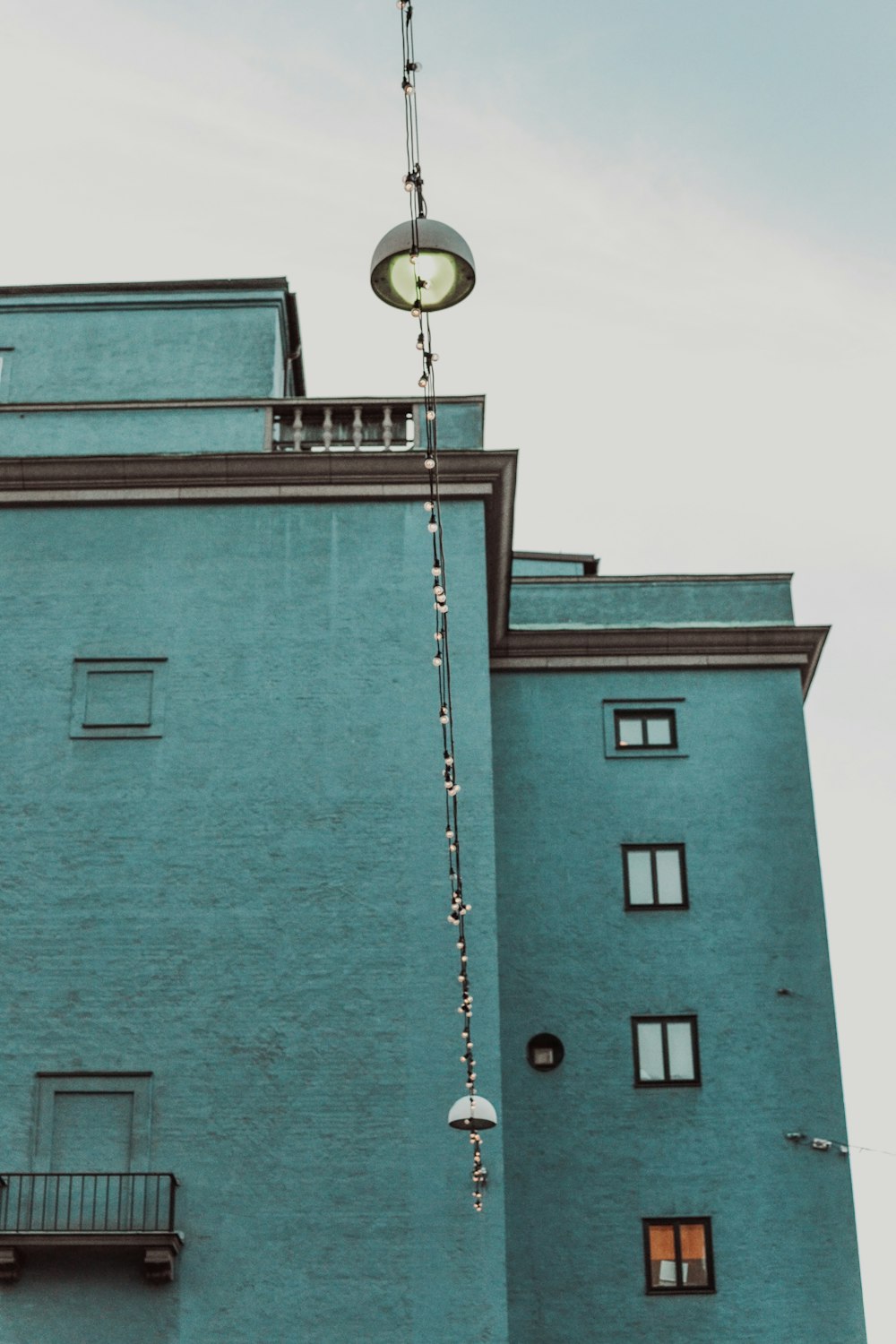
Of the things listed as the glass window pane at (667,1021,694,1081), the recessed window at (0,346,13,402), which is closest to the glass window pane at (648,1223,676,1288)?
the glass window pane at (667,1021,694,1081)

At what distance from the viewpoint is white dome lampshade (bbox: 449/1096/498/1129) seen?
17.0 metres

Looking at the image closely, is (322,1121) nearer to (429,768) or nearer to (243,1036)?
(243,1036)

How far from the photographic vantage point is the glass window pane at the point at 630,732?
2550 cm

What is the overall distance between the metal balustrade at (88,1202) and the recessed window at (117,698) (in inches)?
204

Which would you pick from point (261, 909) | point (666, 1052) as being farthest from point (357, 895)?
point (666, 1052)

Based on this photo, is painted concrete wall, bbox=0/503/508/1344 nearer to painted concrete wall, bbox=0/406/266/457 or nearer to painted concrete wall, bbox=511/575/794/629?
painted concrete wall, bbox=0/406/266/457

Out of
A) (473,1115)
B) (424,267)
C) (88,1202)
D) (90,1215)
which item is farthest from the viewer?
(88,1202)

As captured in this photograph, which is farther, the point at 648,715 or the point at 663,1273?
the point at 648,715

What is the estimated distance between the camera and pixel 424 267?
1023cm

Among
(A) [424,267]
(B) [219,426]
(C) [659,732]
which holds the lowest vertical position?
(A) [424,267]

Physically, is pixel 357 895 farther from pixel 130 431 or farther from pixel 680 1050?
pixel 130 431

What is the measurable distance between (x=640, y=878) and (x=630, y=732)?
7.20ft

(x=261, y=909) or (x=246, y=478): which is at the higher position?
(x=246, y=478)

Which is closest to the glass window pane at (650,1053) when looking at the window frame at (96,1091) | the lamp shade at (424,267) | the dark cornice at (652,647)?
the dark cornice at (652,647)
